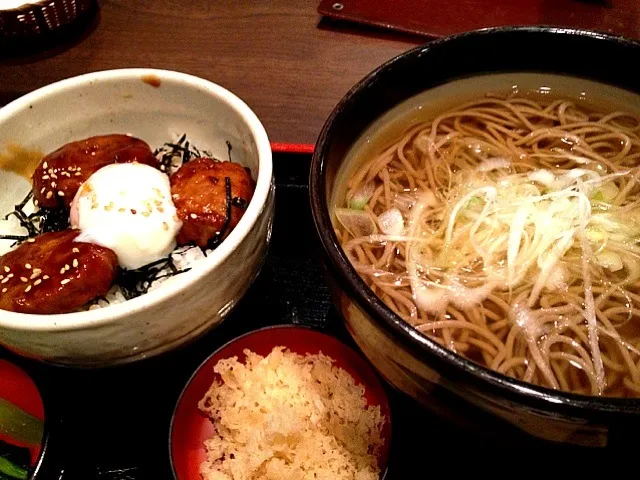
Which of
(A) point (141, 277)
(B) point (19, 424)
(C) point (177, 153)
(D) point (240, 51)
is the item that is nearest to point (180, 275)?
(A) point (141, 277)

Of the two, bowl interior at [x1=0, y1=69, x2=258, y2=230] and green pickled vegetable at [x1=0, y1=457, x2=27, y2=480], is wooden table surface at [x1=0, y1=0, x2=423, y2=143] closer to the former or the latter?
bowl interior at [x1=0, y1=69, x2=258, y2=230]

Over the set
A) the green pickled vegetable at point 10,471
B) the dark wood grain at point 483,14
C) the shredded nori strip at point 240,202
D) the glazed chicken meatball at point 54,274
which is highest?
the dark wood grain at point 483,14

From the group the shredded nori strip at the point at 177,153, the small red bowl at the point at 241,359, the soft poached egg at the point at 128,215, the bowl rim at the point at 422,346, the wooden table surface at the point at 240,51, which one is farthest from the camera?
the wooden table surface at the point at 240,51

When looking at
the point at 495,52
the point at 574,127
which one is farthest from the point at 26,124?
the point at 574,127

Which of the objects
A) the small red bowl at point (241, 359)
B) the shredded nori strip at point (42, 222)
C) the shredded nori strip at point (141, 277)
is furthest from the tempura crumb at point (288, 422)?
the shredded nori strip at point (42, 222)

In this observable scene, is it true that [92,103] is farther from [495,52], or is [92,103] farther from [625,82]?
[625,82]

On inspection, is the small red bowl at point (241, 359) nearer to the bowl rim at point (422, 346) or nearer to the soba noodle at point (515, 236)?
the soba noodle at point (515, 236)

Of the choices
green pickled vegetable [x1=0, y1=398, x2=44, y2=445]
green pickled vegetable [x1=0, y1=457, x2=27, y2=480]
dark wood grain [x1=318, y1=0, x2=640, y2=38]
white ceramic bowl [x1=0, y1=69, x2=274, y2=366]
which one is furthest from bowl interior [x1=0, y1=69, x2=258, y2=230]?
dark wood grain [x1=318, y1=0, x2=640, y2=38]
